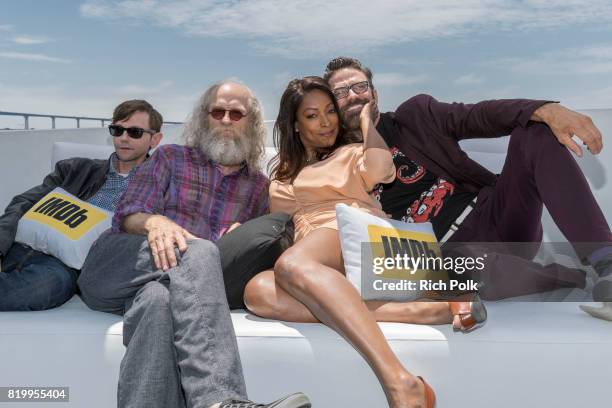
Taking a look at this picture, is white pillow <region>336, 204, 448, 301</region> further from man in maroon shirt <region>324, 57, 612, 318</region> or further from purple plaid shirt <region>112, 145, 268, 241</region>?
purple plaid shirt <region>112, 145, 268, 241</region>

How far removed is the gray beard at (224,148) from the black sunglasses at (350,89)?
46cm

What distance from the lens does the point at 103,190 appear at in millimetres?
2824

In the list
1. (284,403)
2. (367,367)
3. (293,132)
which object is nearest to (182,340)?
(284,403)

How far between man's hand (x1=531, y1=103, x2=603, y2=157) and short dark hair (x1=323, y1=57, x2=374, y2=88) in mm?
917

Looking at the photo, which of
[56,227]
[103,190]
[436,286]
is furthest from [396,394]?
[103,190]

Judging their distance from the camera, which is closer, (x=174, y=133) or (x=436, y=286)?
(x=436, y=286)

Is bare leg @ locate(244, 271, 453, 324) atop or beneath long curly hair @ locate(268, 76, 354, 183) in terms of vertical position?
beneath

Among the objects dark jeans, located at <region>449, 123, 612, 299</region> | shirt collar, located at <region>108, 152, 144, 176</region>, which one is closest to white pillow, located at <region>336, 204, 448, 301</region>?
dark jeans, located at <region>449, 123, 612, 299</region>

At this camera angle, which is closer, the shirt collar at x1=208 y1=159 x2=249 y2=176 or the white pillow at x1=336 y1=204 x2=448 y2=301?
the white pillow at x1=336 y1=204 x2=448 y2=301

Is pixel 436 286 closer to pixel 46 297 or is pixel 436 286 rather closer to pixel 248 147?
pixel 248 147

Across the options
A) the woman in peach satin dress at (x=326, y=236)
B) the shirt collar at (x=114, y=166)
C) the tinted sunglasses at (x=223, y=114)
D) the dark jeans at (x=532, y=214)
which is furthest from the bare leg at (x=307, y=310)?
the shirt collar at (x=114, y=166)

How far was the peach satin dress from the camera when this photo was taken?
226cm

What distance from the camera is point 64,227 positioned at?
8.04 ft

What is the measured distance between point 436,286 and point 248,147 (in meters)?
1.01
